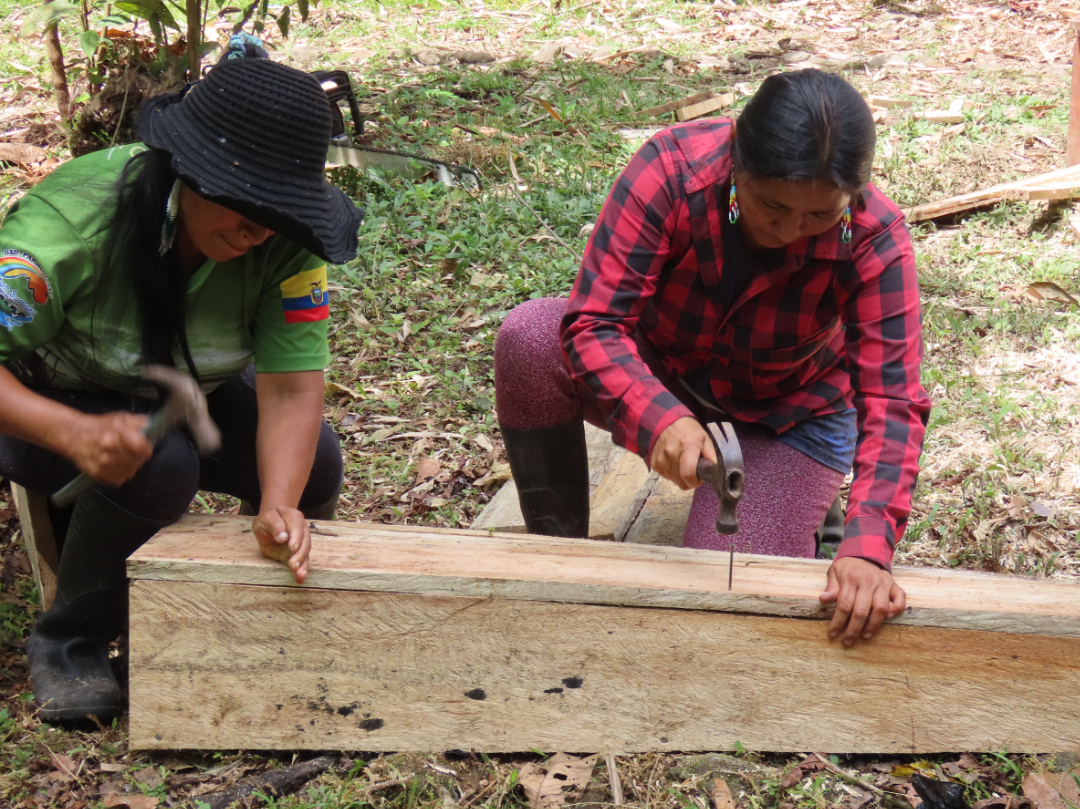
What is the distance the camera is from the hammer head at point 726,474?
1.82m

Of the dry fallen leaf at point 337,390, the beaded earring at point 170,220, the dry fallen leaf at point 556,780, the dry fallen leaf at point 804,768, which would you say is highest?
the beaded earring at point 170,220

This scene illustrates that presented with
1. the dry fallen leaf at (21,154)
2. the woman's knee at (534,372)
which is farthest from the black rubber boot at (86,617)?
the dry fallen leaf at (21,154)

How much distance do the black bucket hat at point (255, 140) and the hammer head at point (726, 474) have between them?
834 millimetres

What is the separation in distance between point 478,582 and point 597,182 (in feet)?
12.1

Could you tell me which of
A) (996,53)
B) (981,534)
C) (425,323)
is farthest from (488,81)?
(981,534)

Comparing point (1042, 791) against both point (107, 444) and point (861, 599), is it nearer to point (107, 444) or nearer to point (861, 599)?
point (861, 599)

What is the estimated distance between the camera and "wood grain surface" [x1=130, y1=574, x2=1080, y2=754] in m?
2.05

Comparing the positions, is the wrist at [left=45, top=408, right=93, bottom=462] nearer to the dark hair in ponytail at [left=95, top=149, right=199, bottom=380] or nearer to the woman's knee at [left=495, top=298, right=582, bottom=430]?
the dark hair in ponytail at [left=95, top=149, right=199, bottom=380]

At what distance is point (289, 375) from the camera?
2.21 meters

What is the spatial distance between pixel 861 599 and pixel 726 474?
1.49 feet

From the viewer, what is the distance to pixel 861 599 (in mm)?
2018

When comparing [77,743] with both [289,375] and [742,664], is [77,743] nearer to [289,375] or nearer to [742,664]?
[289,375]

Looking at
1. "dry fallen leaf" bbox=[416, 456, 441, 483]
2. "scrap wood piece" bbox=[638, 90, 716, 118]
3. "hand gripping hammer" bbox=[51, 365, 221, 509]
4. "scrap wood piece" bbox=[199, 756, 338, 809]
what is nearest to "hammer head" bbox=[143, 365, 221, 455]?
"hand gripping hammer" bbox=[51, 365, 221, 509]

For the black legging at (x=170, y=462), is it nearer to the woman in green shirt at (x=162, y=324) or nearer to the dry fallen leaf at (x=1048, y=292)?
the woman in green shirt at (x=162, y=324)
